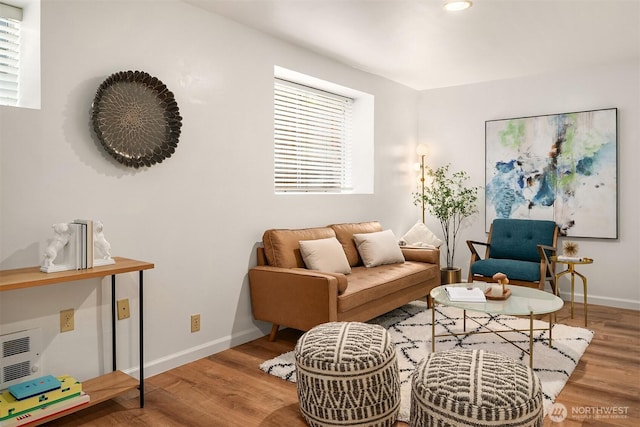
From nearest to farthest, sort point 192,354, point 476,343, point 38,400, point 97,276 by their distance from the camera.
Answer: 1. point 38,400
2. point 97,276
3. point 192,354
4. point 476,343

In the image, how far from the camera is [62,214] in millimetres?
2504

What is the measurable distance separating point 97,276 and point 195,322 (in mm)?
1084

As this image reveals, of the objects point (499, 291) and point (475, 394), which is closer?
point (475, 394)

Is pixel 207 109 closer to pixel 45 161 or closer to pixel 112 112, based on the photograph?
pixel 112 112

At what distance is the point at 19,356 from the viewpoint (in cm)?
233

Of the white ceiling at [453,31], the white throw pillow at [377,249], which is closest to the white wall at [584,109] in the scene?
the white ceiling at [453,31]

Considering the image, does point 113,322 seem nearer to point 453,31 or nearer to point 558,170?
point 453,31

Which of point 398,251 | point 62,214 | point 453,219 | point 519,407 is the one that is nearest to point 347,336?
point 519,407

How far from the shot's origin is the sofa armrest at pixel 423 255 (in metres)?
4.54

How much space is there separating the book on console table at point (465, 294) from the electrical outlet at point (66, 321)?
234 cm

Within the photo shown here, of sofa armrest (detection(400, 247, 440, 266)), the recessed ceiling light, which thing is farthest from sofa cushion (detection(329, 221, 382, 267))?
the recessed ceiling light

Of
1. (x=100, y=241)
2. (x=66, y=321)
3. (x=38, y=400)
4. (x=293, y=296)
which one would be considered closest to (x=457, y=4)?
(x=293, y=296)

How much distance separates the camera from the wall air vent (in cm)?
228

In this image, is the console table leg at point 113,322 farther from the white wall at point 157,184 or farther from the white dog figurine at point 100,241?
the white dog figurine at point 100,241
